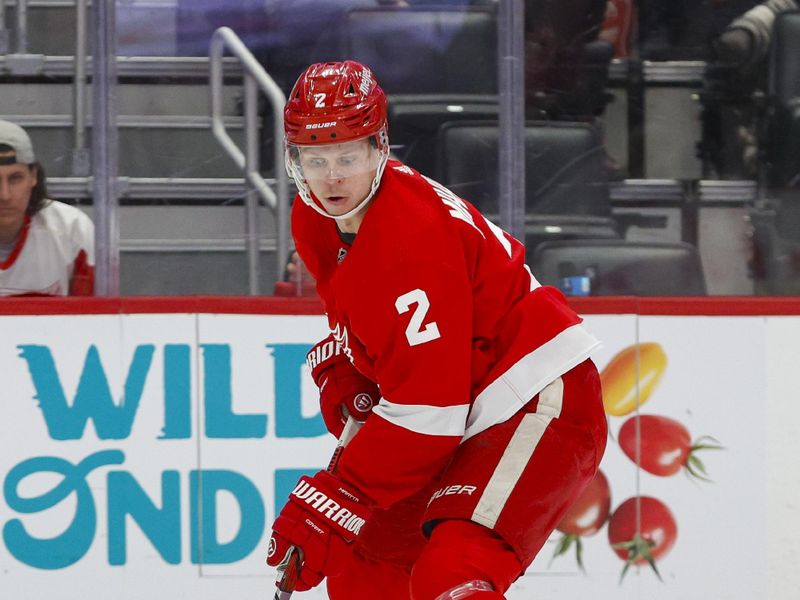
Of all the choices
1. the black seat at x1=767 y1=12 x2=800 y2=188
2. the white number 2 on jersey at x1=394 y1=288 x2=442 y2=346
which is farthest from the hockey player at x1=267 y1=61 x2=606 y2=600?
the black seat at x1=767 y1=12 x2=800 y2=188

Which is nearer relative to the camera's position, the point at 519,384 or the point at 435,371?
the point at 435,371

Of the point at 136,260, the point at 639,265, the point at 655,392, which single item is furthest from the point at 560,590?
the point at 136,260

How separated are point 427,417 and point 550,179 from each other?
1.61 meters

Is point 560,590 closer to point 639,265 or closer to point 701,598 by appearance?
point 701,598

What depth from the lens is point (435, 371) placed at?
2.02m

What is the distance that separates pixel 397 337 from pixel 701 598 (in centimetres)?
170

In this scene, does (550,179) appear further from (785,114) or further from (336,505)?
(336,505)

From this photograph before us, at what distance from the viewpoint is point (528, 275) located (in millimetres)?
Result: 2264

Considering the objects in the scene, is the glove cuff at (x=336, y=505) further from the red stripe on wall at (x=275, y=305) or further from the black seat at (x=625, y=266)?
the black seat at (x=625, y=266)

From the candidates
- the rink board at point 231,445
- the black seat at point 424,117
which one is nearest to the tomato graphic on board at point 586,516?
the rink board at point 231,445

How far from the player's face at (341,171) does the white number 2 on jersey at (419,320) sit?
194 millimetres

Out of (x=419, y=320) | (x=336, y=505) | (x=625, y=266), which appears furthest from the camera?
(x=625, y=266)

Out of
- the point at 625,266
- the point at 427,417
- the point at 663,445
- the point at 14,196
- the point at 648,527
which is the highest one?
the point at 14,196

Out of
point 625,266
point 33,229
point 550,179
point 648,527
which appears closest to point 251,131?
point 33,229
